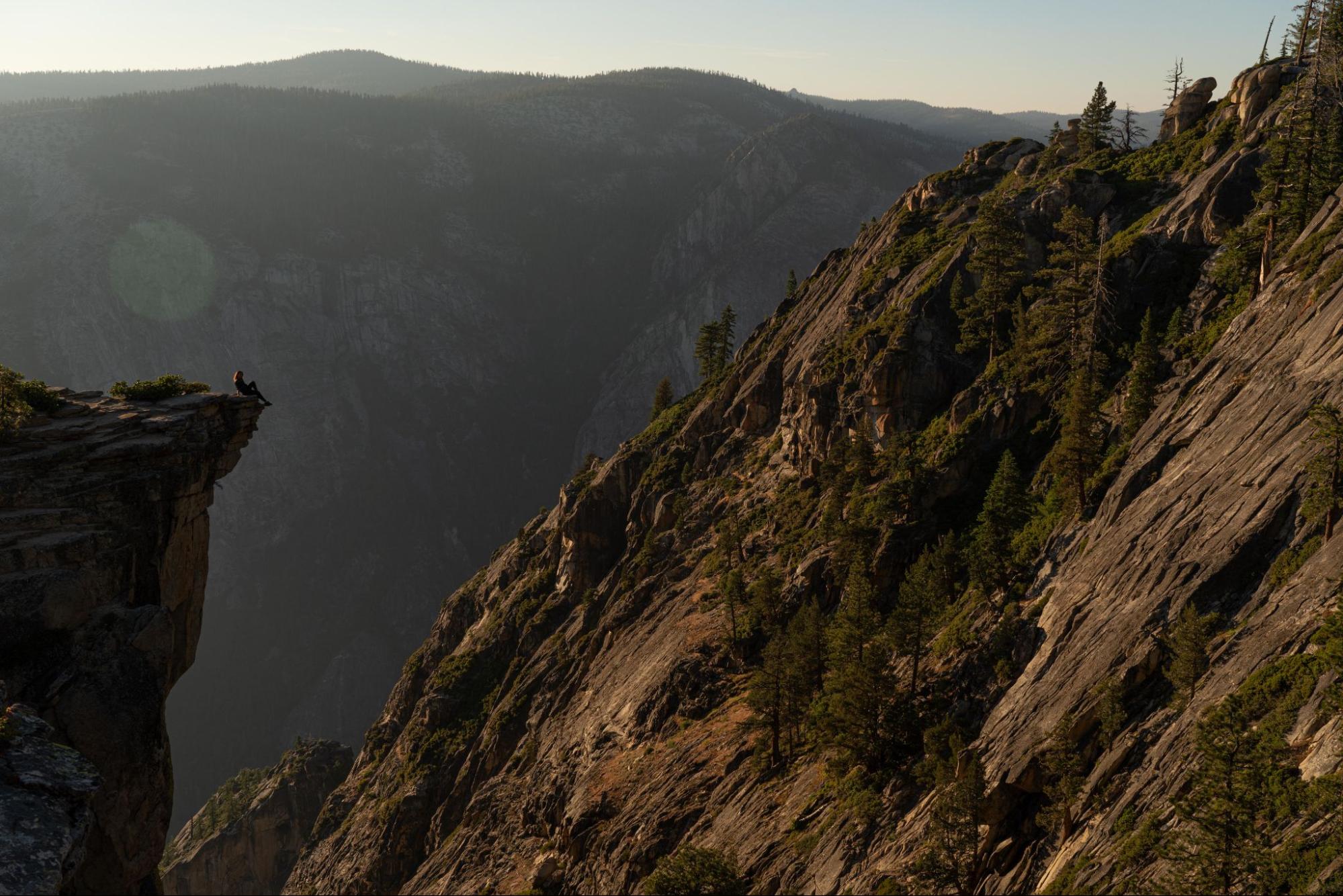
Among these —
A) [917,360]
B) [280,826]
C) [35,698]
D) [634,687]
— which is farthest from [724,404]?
[280,826]

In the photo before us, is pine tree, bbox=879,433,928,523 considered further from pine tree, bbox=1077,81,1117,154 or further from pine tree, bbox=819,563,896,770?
pine tree, bbox=1077,81,1117,154

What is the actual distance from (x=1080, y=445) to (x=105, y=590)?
153 feet

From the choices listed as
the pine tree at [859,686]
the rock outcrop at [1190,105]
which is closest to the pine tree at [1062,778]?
the pine tree at [859,686]

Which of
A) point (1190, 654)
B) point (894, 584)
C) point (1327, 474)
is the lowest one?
point (894, 584)

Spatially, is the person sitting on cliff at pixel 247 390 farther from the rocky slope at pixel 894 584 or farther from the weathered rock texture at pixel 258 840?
the weathered rock texture at pixel 258 840

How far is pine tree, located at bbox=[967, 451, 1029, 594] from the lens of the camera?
5091 cm

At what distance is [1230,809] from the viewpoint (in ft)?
84.9

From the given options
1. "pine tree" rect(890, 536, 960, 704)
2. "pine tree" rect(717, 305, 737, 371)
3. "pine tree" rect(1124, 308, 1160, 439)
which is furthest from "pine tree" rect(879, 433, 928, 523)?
"pine tree" rect(717, 305, 737, 371)

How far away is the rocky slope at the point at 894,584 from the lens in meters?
37.6

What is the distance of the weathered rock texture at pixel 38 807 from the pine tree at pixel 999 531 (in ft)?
143

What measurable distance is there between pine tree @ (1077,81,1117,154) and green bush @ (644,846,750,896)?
229 ft

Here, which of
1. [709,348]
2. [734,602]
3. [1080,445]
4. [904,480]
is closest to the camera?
[1080,445]

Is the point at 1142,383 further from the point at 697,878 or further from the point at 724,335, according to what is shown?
the point at 724,335

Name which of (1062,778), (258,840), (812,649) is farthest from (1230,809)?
(258,840)
